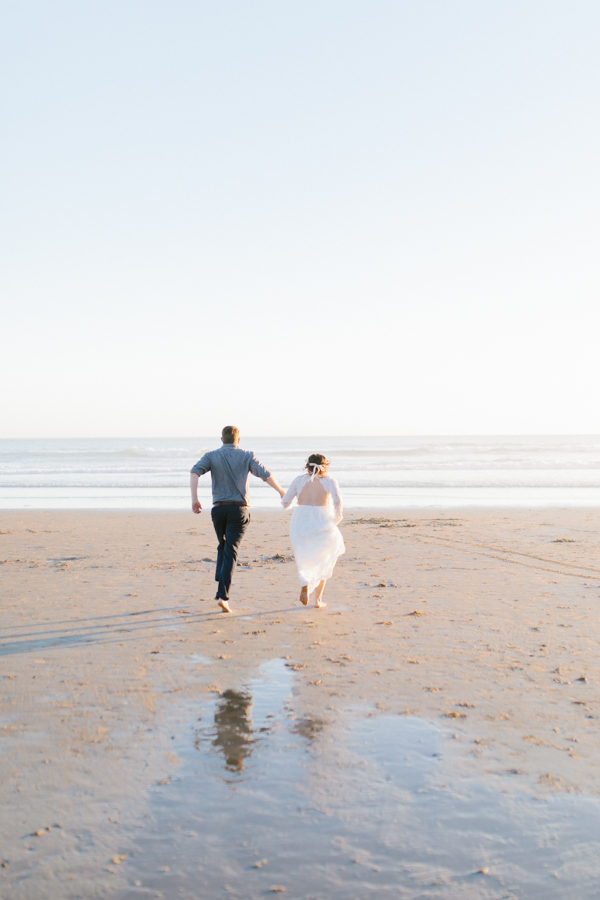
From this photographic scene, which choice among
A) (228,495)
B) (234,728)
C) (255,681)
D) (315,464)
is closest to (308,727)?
(234,728)

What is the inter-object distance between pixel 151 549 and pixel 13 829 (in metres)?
8.50

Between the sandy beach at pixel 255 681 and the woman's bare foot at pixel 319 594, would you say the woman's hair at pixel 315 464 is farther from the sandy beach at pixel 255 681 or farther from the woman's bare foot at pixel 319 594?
the sandy beach at pixel 255 681

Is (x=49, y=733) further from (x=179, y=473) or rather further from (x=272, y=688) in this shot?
(x=179, y=473)

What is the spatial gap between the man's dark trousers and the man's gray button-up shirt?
13 centimetres

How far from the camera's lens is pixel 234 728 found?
13.4ft

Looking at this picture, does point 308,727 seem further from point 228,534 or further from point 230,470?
point 230,470

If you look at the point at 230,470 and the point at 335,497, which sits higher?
the point at 230,470

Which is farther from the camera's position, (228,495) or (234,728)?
(228,495)

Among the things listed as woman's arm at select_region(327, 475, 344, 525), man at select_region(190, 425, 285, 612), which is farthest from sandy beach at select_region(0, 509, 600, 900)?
woman's arm at select_region(327, 475, 344, 525)

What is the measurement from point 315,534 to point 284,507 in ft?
1.61

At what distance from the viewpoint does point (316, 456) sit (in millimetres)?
7520

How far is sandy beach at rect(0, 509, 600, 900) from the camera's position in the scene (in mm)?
2781

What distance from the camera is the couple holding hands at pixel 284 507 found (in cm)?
707

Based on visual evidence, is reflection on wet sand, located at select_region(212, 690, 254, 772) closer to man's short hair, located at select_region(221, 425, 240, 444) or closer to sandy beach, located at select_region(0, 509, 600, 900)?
sandy beach, located at select_region(0, 509, 600, 900)
